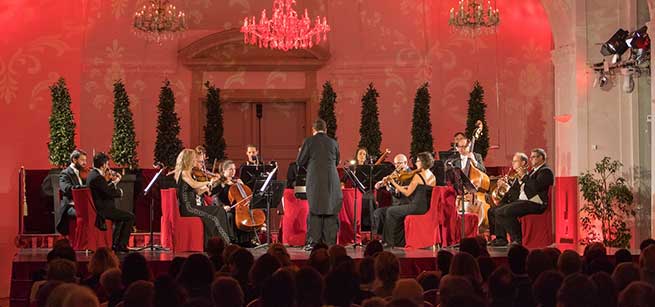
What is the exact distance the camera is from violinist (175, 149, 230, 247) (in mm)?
10727

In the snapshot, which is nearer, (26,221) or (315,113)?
(26,221)

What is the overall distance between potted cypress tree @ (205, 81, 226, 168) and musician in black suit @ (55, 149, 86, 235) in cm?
387

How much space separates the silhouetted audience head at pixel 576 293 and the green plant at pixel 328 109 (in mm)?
10500

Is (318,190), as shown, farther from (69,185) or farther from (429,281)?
(429,281)

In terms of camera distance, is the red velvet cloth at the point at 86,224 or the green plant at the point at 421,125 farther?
the green plant at the point at 421,125

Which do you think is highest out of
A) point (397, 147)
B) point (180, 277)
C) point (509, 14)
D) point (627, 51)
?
point (509, 14)

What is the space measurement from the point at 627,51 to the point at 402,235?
13.1 ft

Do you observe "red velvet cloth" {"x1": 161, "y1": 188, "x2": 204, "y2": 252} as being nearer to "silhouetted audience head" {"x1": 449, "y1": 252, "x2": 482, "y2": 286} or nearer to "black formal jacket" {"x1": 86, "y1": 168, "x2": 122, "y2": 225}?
"black formal jacket" {"x1": 86, "y1": 168, "x2": 122, "y2": 225}

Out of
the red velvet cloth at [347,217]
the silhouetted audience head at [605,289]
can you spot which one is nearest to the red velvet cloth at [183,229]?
the red velvet cloth at [347,217]

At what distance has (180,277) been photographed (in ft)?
19.9

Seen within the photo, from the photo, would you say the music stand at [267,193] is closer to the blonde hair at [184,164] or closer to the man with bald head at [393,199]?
the blonde hair at [184,164]

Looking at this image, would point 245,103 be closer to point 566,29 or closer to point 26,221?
point 26,221

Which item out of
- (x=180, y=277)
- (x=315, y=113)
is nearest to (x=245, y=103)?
(x=315, y=113)

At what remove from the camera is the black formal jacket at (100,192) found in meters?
10.8
